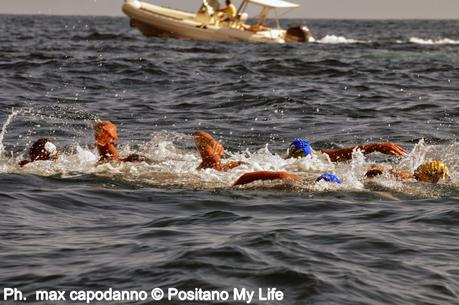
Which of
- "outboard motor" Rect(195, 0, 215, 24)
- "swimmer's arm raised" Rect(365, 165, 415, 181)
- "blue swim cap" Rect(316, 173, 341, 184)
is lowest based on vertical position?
"blue swim cap" Rect(316, 173, 341, 184)

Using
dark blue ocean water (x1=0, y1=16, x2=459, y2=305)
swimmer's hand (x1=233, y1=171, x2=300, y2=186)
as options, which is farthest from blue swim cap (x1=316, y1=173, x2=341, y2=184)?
swimmer's hand (x1=233, y1=171, x2=300, y2=186)

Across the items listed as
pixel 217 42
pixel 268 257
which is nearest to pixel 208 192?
pixel 268 257

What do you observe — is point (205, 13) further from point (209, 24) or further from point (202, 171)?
point (202, 171)

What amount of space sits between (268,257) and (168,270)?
961 mm

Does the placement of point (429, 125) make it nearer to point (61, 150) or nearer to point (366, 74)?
point (61, 150)

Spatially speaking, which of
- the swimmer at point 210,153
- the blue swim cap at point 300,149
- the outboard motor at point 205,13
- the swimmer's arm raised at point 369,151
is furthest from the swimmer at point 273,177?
the outboard motor at point 205,13

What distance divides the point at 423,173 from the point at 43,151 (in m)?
5.15

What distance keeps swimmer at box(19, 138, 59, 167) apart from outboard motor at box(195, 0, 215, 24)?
36401 mm

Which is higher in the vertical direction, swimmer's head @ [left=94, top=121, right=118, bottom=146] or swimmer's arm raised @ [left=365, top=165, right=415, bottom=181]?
swimmer's head @ [left=94, top=121, right=118, bottom=146]

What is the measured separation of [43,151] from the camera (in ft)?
43.5

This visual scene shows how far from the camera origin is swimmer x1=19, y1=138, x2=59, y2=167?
13.2 m

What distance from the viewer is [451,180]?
1247 centimetres

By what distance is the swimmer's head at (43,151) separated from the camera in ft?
43.3

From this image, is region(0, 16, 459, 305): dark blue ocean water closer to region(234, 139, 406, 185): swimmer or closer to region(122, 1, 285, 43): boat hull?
region(234, 139, 406, 185): swimmer
